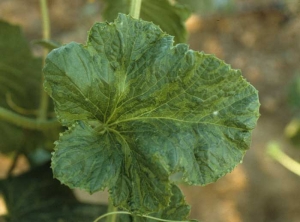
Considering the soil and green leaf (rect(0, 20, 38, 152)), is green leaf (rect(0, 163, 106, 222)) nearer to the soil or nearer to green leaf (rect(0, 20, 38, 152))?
green leaf (rect(0, 20, 38, 152))

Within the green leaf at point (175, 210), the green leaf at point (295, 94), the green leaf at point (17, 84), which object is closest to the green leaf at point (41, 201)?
the green leaf at point (17, 84)

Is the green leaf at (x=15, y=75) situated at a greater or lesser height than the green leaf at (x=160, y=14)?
lesser

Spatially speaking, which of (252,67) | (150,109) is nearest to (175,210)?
(150,109)

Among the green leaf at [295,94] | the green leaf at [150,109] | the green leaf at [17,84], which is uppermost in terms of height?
the green leaf at [295,94]

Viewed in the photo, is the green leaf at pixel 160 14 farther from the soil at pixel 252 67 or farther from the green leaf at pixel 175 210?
the soil at pixel 252 67

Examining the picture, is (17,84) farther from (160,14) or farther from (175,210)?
(175,210)

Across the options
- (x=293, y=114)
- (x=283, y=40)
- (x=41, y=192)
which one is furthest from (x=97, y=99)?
(x=283, y=40)

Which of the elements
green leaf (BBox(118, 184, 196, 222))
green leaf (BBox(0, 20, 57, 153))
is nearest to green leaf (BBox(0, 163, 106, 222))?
green leaf (BBox(0, 20, 57, 153))
